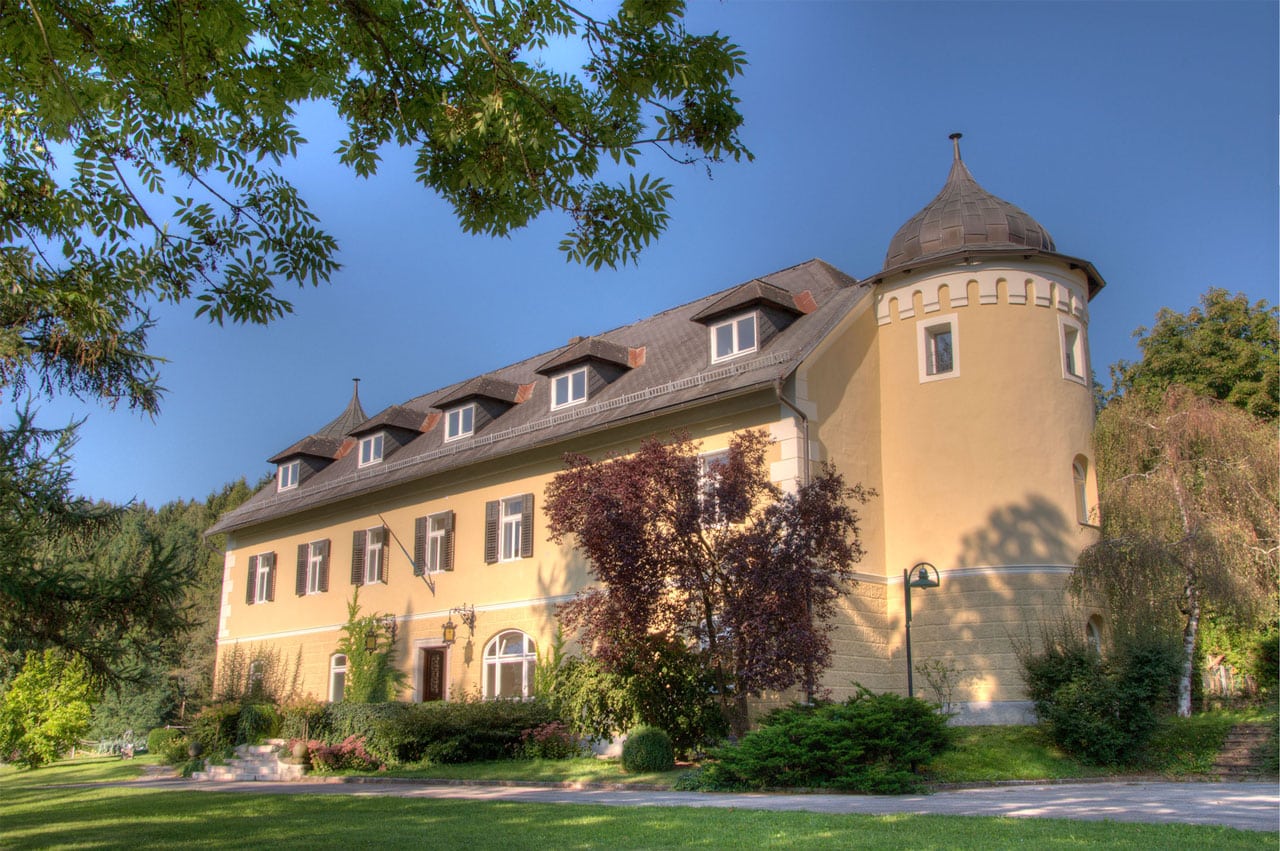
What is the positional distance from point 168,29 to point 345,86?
1168 millimetres

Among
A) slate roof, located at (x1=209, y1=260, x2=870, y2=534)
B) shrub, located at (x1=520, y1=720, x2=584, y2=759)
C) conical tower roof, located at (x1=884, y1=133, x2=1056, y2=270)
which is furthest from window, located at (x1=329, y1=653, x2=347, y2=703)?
conical tower roof, located at (x1=884, y1=133, x2=1056, y2=270)

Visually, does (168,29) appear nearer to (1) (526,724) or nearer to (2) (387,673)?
(1) (526,724)

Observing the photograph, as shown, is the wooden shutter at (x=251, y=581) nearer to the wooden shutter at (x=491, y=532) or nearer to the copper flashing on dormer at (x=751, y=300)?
the wooden shutter at (x=491, y=532)

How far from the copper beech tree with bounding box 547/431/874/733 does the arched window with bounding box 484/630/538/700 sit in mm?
6461

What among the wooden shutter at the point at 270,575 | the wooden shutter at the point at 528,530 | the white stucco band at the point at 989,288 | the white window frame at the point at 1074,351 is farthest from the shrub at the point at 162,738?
the white window frame at the point at 1074,351

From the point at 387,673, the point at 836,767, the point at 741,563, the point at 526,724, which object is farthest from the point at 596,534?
the point at 387,673

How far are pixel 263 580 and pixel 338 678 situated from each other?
5.37 m

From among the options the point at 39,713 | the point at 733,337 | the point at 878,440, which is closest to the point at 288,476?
the point at 39,713

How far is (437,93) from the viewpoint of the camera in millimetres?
7008

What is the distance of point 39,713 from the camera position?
2742 cm

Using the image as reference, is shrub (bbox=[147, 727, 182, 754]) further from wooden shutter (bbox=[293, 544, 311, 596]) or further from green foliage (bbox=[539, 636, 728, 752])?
green foliage (bbox=[539, 636, 728, 752])

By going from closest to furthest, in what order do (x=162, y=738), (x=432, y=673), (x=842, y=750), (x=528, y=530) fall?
(x=842, y=750) → (x=528, y=530) → (x=432, y=673) → (x=162, y=738)

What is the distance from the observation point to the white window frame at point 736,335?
20.3m

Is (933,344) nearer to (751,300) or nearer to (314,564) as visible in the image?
(751,300)
